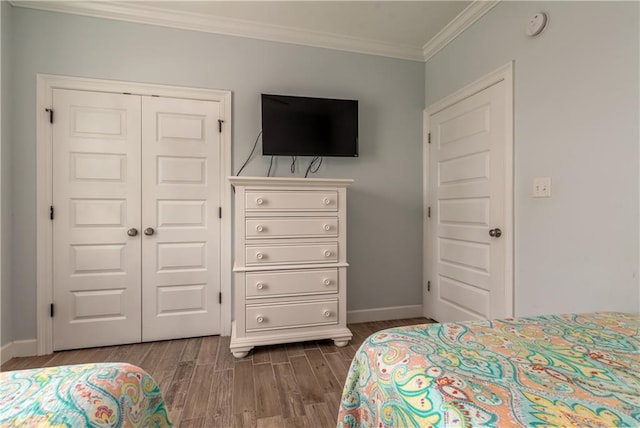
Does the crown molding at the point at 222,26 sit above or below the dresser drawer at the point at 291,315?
above

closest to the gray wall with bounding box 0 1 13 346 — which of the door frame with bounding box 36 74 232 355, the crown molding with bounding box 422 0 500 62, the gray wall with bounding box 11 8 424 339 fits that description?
the gray wall with bounding box 11 8 424 339

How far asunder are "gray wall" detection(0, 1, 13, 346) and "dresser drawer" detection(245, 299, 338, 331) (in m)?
1.63

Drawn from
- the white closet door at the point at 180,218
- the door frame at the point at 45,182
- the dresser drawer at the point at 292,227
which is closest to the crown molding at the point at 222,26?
the door frame at the point at 45,182

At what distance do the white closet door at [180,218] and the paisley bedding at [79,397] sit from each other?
1.61 m

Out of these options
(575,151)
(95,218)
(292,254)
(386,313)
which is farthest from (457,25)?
(95,218)

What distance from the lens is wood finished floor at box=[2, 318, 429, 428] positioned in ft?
4.66

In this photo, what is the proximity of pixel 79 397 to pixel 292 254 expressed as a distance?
152 centimetres

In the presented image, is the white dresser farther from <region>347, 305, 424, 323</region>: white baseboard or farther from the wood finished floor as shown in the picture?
<region>347, 305, 424, 323</region>: white baseboard

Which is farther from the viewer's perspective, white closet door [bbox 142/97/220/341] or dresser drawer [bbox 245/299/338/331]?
white closet door [bbox 142/97/220/341]

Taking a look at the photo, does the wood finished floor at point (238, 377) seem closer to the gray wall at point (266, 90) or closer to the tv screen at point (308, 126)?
the gray wall at point (266, 90)

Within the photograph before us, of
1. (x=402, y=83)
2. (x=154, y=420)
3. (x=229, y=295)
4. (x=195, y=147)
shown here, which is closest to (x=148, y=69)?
(x=195, y=147)

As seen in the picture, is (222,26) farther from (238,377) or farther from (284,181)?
(238,377)

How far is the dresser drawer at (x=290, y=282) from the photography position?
A: 6.52 ft

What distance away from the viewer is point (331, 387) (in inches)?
64.9
